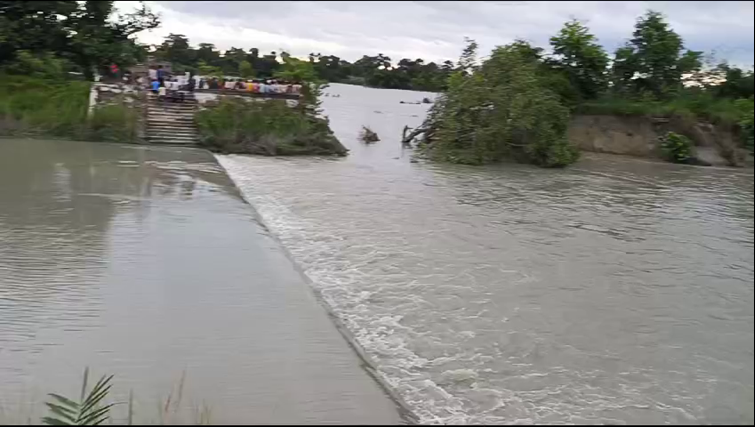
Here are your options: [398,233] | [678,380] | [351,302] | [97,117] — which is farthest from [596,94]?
[97,117]

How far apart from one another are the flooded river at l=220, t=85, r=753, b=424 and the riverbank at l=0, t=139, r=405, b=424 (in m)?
0.62

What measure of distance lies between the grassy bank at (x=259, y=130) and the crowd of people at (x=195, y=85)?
208cm

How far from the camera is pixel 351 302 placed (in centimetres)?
862

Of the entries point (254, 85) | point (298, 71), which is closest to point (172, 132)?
point (254, 85)

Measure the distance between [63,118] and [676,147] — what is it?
20771 mm

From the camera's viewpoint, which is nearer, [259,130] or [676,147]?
[676,147]

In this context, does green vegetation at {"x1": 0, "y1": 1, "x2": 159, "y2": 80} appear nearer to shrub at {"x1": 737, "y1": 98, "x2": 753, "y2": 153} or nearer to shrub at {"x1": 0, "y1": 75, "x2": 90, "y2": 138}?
shrub at {"x1": 0, "y1": 75, "x2": 90, "y2": 138}

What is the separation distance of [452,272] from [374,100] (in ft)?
194

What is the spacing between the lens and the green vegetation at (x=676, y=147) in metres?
7.18

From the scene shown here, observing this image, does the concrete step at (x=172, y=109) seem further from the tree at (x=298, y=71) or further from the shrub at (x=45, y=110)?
the tree at (x=298, y=71)

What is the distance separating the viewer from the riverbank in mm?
5652

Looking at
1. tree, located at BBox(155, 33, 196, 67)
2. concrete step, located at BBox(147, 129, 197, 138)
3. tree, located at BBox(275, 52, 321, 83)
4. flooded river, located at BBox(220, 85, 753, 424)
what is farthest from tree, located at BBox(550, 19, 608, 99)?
tree, located at BBox(155, 33, 196, 67)

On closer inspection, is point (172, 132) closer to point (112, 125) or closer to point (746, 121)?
point (112, 125)

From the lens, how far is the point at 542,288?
941 cm
